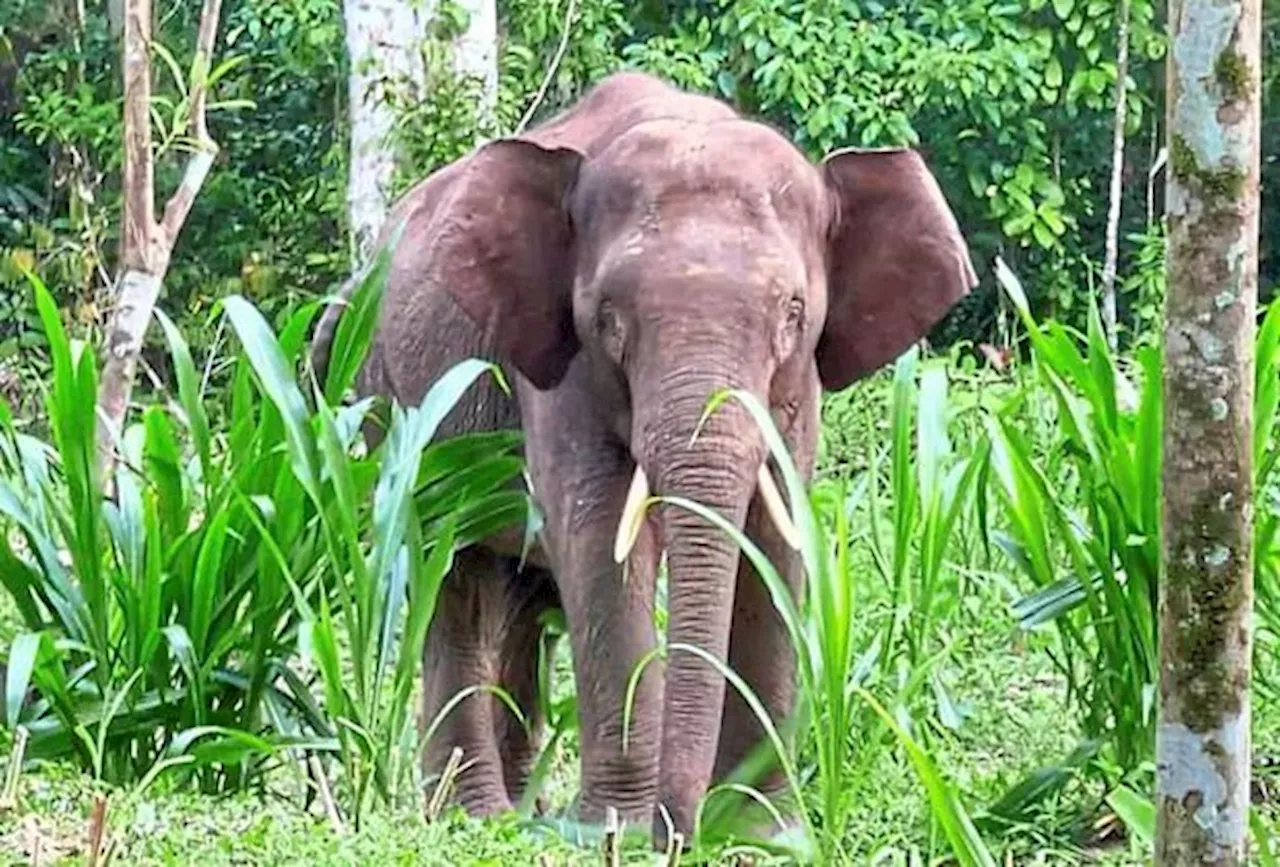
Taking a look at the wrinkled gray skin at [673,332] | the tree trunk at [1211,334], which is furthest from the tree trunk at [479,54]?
the tree trunk at [1211,334]

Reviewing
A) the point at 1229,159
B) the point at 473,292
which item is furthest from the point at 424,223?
the point at 1229,159

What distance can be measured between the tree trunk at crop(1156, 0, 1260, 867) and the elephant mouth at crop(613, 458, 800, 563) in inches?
53.2

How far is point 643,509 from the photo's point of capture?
4.63 meters

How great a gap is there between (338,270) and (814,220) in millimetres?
7563

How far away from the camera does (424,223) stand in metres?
6.33

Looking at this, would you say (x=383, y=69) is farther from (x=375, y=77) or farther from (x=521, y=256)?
(x=521, y=256)

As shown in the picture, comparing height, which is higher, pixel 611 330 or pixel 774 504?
pixel 611 330

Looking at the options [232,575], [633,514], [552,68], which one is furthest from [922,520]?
[552,68]

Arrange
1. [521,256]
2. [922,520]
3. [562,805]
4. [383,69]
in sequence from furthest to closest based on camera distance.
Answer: [383,69], [562,805], [521,256], [922,520]

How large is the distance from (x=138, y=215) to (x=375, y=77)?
9.30 ft

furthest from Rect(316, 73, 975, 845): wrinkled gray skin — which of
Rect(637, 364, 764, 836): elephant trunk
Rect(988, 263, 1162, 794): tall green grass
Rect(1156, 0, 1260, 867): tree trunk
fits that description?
Rect(1156, 0, 1260, 867): tree trunk

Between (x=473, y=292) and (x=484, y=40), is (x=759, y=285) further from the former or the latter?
(x=484, y=40)

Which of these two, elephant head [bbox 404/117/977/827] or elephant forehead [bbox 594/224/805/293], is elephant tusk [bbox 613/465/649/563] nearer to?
elephant head [bbox 404/117/977/827]

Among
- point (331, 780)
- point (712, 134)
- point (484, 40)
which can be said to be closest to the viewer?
point (331, 780)
